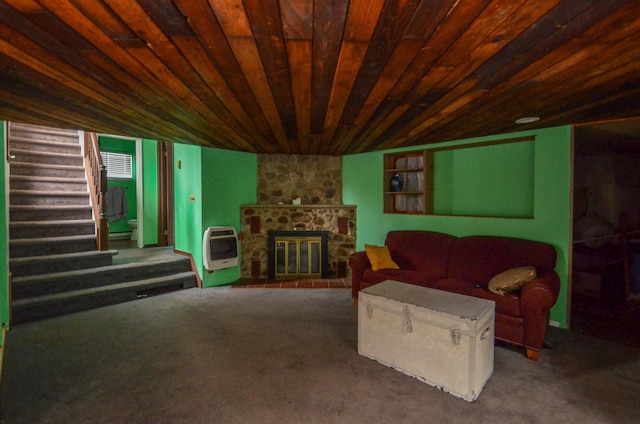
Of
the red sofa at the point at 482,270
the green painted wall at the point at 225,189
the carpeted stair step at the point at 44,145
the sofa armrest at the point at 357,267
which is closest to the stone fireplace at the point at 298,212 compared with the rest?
the green painted wall at the point at 225,189

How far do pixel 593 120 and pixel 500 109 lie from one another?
3.86 ft

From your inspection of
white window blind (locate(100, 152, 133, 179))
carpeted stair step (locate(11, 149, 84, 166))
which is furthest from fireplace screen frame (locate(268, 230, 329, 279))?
white window blind (locate(100, 152, 133, 179))

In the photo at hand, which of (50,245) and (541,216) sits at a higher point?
(541,216)

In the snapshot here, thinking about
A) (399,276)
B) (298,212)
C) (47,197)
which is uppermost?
(47,197)

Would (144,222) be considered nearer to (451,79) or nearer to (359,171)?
(359,171)

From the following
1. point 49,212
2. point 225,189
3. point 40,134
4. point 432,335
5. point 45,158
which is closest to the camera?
point 432,335

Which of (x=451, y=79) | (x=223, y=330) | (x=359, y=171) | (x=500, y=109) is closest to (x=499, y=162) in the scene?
(x=500, y=109)

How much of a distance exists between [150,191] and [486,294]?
6.16 metres

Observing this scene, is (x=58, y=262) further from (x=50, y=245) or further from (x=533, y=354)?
(x=533, y=354)

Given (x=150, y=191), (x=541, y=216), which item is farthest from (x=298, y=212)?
(x=541, y=216)

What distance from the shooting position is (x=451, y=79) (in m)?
1.98

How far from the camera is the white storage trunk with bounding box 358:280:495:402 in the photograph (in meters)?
2.14

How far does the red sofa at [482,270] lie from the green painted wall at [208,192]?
2234 millimetres

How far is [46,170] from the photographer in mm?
4973
